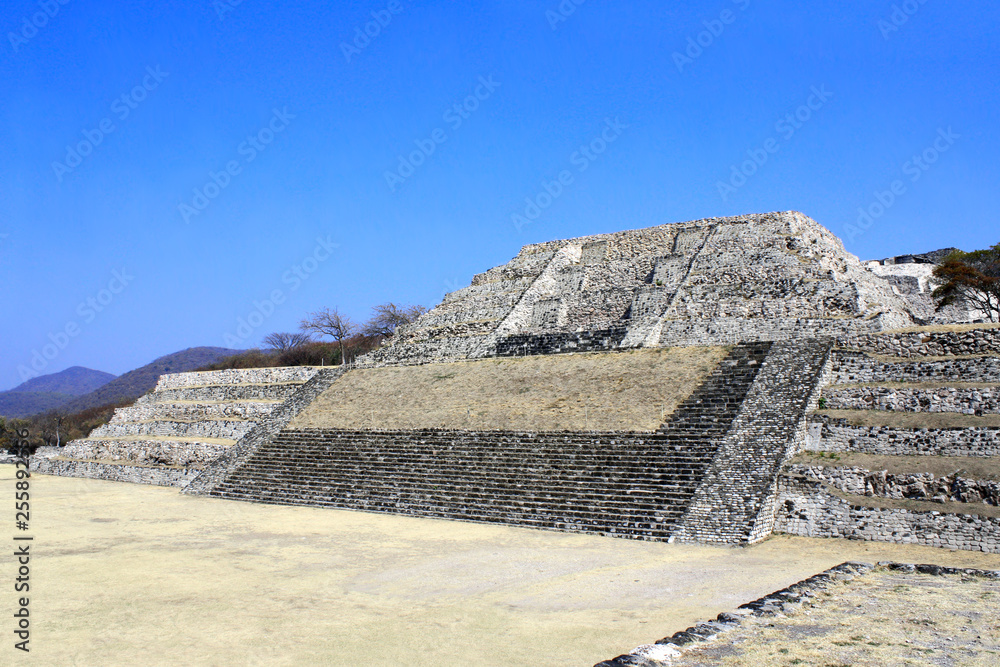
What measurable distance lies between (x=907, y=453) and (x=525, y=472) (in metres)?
6.76

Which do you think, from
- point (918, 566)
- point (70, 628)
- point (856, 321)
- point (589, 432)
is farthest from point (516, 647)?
point (856, 321)

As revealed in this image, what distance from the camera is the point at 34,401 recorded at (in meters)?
135

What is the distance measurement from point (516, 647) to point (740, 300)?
16.4 m

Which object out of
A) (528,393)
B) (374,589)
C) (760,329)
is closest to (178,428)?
(528,393)

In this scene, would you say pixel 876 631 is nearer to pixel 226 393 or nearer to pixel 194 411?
pixel 194 411

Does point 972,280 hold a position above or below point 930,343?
above

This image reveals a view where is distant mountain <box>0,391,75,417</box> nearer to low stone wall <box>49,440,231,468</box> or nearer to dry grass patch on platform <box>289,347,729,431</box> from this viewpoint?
low stone wall <box>49,440,231,468</box>

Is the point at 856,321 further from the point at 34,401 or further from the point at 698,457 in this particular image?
the point at 34,401

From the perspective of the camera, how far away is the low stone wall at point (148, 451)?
880 inches

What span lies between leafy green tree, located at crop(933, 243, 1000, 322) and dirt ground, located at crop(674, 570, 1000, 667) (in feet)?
48.6

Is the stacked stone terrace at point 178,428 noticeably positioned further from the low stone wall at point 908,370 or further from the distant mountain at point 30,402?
the distant mountain at point 30,402

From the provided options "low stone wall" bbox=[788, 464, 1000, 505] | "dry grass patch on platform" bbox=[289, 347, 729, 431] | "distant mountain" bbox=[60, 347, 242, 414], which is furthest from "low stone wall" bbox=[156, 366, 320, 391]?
"distant mountain" bbox=[60, 347, 242, 414]

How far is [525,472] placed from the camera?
14688 mm

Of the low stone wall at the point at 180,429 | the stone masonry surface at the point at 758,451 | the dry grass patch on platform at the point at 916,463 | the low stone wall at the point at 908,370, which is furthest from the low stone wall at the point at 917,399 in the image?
the low stone wall at the point at 180,429
